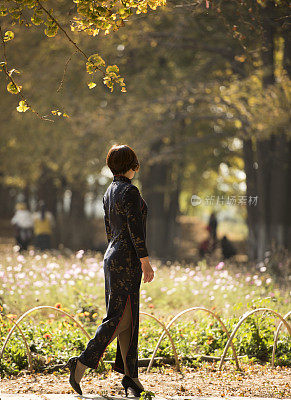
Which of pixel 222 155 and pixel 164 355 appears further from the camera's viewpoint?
pixel 222 155

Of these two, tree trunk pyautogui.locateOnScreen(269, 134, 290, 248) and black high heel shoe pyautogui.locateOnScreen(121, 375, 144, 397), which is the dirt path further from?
tree trunk pyautogui.locateOnScreen(269, 134, 290, 248)

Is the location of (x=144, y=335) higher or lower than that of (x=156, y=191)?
lower

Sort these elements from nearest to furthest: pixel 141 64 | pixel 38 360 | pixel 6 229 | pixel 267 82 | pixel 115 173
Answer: pixel 115 173
pixel 38 360
pixel 267 82
pixel 141 64
pixel 6 229

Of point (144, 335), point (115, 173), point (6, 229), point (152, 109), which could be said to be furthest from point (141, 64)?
point (6, 229)

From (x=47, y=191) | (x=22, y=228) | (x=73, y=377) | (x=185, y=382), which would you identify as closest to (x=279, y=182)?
(x=22, y=228)

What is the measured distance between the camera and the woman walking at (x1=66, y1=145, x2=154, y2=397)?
4.79 m

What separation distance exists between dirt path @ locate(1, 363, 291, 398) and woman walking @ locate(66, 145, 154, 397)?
41cm

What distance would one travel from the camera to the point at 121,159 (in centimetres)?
496

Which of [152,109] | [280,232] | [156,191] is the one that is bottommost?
[280,232]

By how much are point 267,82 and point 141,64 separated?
5.68 meters

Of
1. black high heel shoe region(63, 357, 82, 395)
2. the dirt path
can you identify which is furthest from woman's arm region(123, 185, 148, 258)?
the dirt path

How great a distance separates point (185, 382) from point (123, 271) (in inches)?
59.1

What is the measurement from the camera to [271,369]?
20.8 ft

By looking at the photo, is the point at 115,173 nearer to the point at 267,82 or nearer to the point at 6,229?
the point at 267,82
